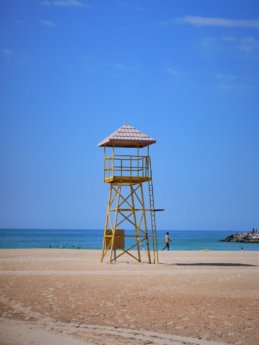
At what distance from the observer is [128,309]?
13273 mm

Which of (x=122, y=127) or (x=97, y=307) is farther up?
(x=122, y=127)

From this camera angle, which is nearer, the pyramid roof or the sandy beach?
the sandy beach

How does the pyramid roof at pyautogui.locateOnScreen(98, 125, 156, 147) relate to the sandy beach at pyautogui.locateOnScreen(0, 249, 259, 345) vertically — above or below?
above

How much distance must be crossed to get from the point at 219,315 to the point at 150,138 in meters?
15.7

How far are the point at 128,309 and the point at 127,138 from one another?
47.8 ft

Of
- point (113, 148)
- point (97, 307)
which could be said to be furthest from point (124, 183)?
point (97, 307)

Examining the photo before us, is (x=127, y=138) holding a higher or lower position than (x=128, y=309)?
higher

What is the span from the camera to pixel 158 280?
63.8 feet

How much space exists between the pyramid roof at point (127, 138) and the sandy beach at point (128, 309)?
8.03 metres

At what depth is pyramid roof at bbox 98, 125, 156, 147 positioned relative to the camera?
88.3 feet

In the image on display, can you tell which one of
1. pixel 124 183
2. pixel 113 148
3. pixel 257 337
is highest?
pixel 113 148

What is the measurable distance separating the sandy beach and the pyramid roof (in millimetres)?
8025

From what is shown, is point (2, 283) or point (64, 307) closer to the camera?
point (64, 307)

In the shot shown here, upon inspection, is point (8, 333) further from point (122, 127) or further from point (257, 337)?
point (122, 127)
